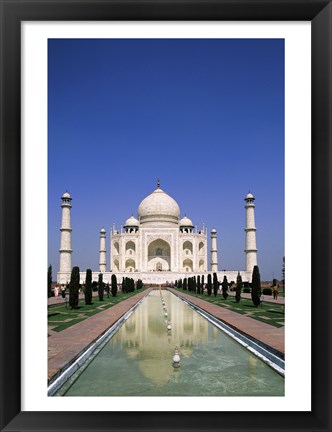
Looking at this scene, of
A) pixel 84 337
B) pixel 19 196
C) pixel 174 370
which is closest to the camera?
pixel 19 196

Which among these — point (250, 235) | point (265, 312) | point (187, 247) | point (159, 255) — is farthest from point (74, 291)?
point (159, 255)

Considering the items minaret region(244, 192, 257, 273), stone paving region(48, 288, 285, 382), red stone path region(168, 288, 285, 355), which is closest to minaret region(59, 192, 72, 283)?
minaret region(244, 192, 257, 273)

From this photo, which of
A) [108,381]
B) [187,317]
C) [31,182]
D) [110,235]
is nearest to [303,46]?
[31,182]

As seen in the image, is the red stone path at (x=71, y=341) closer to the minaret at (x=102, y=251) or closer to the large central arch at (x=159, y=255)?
the minaret at (x=102, y=251)

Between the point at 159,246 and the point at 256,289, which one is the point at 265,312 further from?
the point at 159,246

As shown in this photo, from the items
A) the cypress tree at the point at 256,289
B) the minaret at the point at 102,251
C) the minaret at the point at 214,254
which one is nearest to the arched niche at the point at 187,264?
the minaret at the point at 214,254

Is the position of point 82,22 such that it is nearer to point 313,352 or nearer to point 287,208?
point 287,208

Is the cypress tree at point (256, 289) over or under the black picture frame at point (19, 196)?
under
